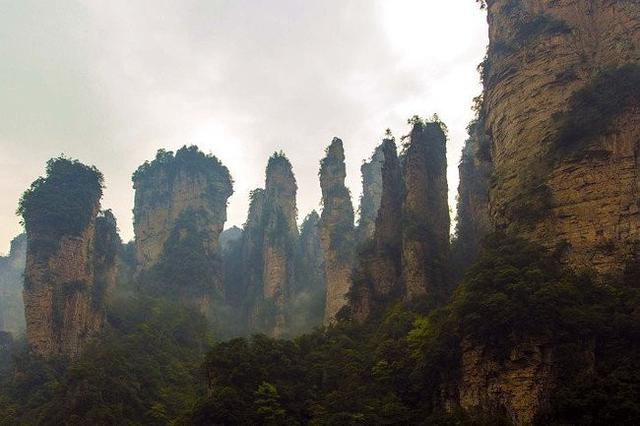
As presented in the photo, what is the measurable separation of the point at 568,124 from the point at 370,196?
37378mm

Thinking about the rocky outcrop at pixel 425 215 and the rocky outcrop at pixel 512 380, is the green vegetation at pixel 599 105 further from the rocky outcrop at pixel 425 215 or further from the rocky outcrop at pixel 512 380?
the rocky outcrop at pixel 425 215

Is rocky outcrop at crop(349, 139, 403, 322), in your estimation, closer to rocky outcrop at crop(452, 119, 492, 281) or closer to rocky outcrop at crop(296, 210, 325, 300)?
rocky outcrop at crop(452, 119, 492, 281)

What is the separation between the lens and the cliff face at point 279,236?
213 feet

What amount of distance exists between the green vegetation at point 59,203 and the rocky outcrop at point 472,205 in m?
25.9

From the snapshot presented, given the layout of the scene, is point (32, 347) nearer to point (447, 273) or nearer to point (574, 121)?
point (447, 273)

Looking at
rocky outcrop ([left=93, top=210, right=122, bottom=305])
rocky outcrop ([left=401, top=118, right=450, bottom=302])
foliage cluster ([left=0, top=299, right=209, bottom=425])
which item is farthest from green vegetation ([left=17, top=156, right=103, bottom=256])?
rocky outcrop ([left=401, top=118, right=450, bottom=302])

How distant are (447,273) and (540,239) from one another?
33.5ft

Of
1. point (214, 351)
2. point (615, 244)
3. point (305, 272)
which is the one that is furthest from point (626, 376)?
point (305, 272)

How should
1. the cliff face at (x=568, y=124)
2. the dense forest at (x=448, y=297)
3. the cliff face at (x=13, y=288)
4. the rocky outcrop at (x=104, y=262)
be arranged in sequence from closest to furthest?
the dense forest at (x=448, y=297) → the cliff face at (x=568, y=124) → the rocky outcrop at (x=104, y=262) → the cliff face at (x=13, y=288)

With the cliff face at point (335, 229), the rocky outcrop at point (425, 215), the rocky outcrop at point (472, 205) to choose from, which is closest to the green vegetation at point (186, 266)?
the cliff face at point (335, 229)

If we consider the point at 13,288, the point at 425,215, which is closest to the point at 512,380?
the point at 425,215

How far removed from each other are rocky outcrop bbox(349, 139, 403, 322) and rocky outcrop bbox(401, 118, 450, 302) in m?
1.23

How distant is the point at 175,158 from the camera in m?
74.4

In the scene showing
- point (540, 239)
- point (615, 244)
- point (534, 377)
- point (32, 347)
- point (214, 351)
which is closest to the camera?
point (534, 377)
